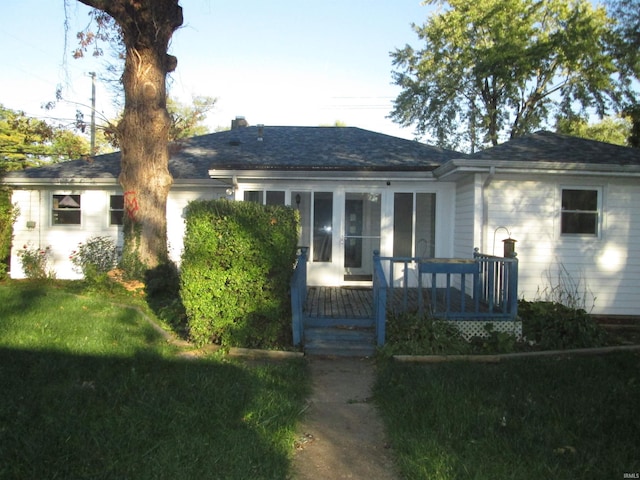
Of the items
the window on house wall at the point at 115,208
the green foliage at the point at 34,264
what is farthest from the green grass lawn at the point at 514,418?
the green foliage at the point at 34,264

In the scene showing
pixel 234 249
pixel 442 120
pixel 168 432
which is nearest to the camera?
pixel 168 432

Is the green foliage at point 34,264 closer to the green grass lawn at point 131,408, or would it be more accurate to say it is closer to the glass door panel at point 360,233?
the green grass lawn at point 131,408

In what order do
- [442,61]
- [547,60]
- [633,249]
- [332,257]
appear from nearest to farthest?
[633,249] < [332,257] < [547,60] < [442,61]

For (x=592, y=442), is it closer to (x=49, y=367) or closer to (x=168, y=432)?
(x=168, y=432)

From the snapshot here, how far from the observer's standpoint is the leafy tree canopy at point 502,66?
2260 cm

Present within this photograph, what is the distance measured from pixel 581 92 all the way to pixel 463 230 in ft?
65.8

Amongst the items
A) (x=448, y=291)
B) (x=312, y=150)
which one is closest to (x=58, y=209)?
(x=312, y=150)

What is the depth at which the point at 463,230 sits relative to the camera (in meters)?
9.23

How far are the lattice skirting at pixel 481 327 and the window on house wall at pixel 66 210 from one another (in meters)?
9.85

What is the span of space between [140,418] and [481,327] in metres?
4.95

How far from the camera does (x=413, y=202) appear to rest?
995cm

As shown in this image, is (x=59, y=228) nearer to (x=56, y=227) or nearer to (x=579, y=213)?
(x=56, y=227)

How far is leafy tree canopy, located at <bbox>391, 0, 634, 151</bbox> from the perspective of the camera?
2260cm

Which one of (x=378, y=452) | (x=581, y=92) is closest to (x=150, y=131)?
(x=378, y=452)
